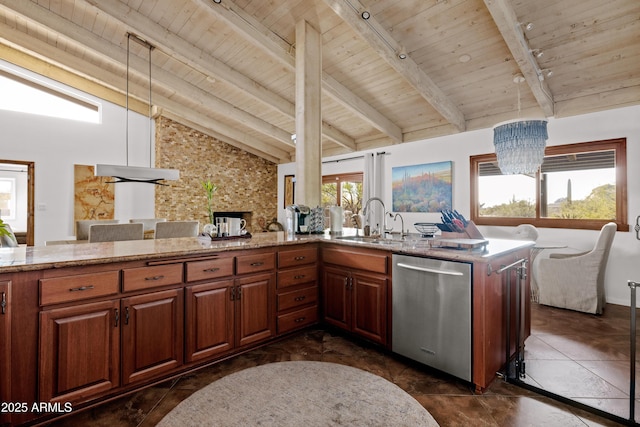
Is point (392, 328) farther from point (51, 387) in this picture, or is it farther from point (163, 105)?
point (163, 105)

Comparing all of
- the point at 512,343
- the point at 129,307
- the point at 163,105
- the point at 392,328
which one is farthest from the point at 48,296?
the point at 163,105

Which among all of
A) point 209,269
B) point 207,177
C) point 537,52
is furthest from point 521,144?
point 207,177

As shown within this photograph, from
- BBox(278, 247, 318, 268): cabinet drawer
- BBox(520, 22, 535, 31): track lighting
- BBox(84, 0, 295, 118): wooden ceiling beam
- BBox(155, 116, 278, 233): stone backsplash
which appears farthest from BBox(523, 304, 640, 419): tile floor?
BBox(155, 116, 278, 233): stone backsplash

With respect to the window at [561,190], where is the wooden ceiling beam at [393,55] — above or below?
above

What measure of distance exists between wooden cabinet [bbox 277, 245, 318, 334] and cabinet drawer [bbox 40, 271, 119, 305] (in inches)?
45.7

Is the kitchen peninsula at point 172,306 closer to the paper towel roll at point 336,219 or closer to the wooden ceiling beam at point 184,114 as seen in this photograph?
the paper towel roll at point 336,219

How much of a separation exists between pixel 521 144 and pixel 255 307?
2.75 meters

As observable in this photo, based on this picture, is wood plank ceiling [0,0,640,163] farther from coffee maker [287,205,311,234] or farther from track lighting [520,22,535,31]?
coffee maker [287,205,311,234]

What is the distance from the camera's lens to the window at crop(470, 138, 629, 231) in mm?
3781

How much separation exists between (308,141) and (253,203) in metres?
5.15

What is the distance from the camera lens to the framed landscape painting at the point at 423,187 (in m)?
5.16

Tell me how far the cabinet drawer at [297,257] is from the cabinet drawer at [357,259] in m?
0.10

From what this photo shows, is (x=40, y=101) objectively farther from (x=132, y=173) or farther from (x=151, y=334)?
(x=151, y=334)

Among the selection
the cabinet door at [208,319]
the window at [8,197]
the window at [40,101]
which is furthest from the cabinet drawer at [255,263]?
the window at [8,197]
